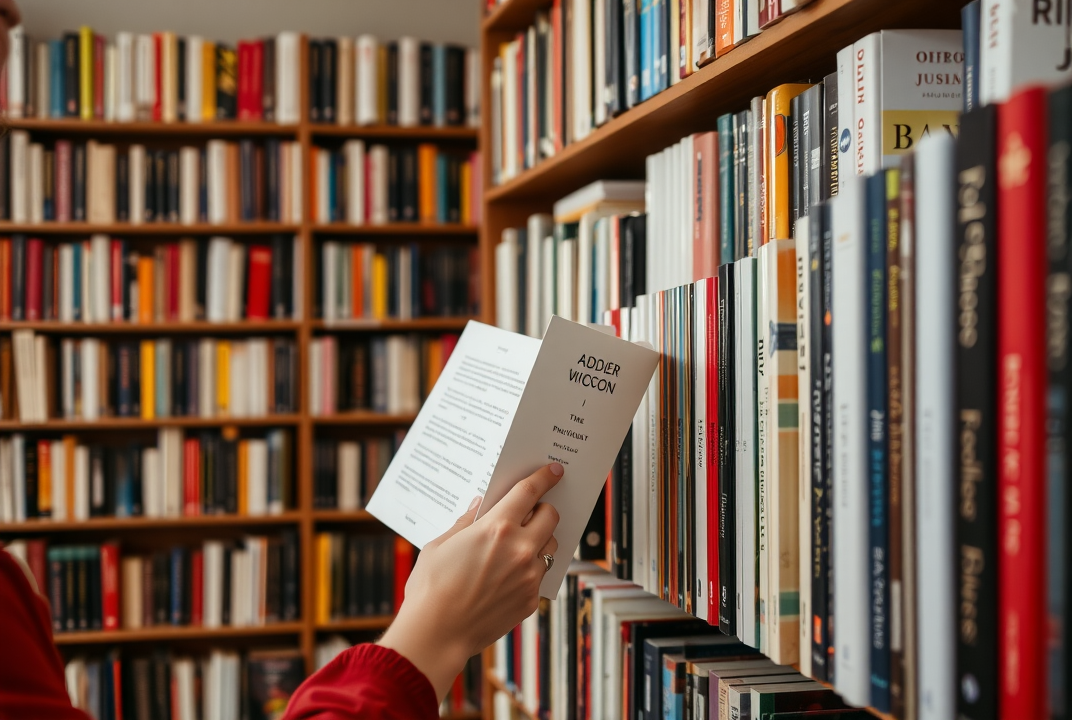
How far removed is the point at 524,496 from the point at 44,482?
2.33 meters

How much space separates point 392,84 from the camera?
2.81 meters

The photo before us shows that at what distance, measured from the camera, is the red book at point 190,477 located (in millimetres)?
2703

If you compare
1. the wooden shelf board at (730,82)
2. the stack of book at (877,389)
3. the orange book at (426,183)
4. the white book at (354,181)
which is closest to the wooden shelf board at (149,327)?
the white book at (354,181)

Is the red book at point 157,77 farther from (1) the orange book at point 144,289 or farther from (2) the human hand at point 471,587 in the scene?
(2) the human hand at point 471,587

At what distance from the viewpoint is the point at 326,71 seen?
275 cm

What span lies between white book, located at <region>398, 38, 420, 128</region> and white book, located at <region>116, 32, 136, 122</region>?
0.81 meters

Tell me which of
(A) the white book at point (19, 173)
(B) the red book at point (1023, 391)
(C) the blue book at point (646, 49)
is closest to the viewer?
(B) the red book at point (1023, 391)

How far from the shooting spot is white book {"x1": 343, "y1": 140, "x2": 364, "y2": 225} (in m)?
2.78

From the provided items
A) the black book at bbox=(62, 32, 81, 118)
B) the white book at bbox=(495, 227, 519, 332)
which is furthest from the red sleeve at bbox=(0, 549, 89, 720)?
the black book at bbox=(62, 32, 81, 118)

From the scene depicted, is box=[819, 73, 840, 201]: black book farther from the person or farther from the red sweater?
the red sweater

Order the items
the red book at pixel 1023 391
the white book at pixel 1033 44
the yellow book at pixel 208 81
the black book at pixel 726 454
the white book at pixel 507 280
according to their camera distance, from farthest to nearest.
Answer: the yellow book at pixel 208 81 < the white book at pixel 507 280 < the black book at pixel 726 454 < the white book at pixel 1033 44 < the red book at pixel 1023 391

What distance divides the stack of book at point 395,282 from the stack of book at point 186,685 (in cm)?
110

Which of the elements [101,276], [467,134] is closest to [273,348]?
[101,276]

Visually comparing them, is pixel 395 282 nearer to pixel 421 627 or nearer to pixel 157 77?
pixel 157 77
